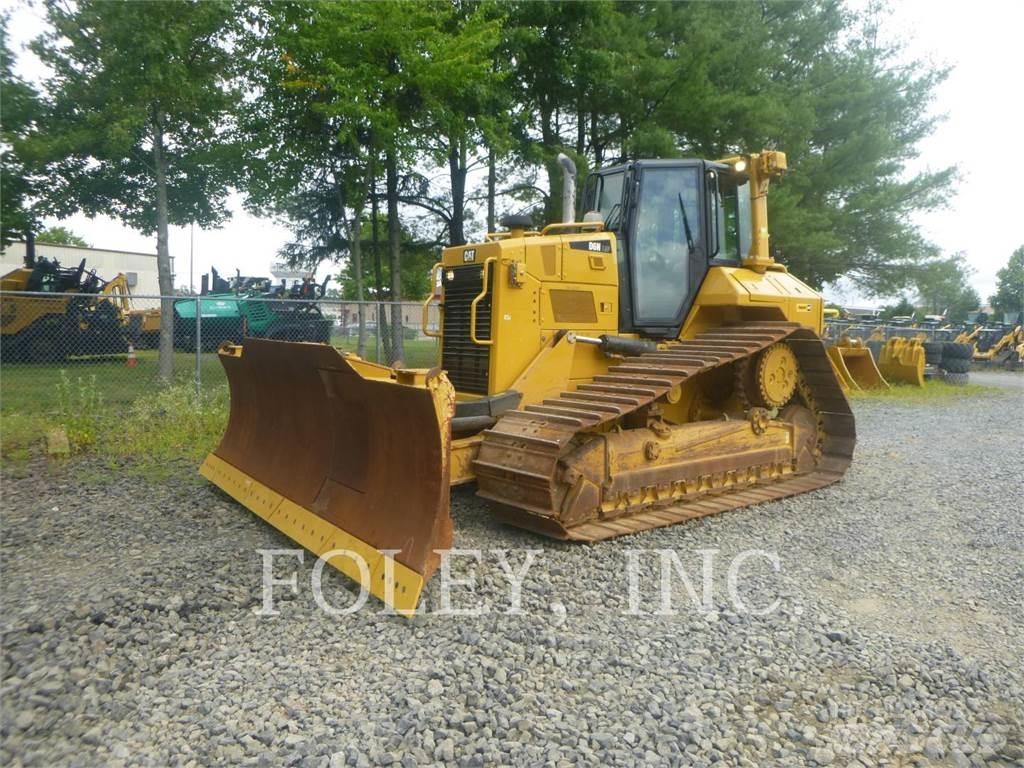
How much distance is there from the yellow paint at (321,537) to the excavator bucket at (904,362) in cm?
1489

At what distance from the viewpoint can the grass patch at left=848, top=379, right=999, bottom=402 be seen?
14406 mm

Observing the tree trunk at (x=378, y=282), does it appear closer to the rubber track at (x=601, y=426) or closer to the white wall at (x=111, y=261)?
the rubber track at (x=601, y=426)

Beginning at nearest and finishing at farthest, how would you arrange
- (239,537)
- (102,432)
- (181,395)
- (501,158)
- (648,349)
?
1. (239,537)
2. (648,349)
3. (102,432)
4. (181,395)
5. (501,158)

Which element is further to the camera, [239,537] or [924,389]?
[924,389]

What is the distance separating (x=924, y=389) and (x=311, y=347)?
15.1m

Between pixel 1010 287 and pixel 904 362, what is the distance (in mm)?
53209

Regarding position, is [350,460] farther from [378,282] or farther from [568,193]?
[378,282]

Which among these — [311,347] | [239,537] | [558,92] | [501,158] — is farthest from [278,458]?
[558,92]

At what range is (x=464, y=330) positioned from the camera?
613cm

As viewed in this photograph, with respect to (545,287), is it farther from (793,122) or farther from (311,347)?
(793,122)

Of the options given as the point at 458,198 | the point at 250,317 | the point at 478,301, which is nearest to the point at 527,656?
the point at 478,301

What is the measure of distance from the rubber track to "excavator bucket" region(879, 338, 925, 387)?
1106cm

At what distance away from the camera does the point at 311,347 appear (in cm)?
471

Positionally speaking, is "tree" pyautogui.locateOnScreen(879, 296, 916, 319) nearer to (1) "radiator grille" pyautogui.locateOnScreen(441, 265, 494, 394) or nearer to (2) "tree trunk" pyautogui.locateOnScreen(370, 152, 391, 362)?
(2) "tree trunk" pyautogui.locateOnScreen(370, 152, 391, 362)
